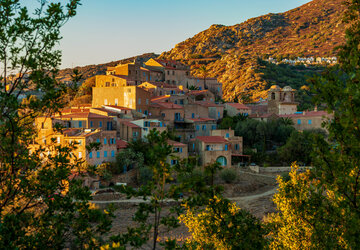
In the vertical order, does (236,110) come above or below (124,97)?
below

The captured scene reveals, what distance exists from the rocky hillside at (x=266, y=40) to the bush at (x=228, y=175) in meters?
65.7

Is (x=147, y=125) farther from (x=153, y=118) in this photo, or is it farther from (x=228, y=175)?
(x=228, y=175)

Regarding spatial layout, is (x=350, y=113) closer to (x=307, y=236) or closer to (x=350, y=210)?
(x=350, y=210)

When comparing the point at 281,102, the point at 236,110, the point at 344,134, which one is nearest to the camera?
the point at 344,134

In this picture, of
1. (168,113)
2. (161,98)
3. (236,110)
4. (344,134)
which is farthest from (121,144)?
(344,134)

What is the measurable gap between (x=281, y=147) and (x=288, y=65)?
257 ft

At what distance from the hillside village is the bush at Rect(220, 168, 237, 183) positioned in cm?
134

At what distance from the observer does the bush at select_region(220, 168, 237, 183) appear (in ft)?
134

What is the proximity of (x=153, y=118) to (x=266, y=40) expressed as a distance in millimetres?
129813

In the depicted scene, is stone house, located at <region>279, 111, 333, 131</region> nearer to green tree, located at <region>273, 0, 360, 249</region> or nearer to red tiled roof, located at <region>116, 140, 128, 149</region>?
red tiled roof, located at <region>116, 140, 128, 149</region>

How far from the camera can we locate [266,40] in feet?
549

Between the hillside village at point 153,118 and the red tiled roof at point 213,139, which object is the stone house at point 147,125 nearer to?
the hillside village at point 153,118

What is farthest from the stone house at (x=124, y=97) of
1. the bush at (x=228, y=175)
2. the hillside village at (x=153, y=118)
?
the bush at (x=228, y=175)

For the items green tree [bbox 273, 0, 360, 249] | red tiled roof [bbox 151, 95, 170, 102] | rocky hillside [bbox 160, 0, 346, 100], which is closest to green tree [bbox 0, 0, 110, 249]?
green tree [bbox 273, 0, 360, 249]
